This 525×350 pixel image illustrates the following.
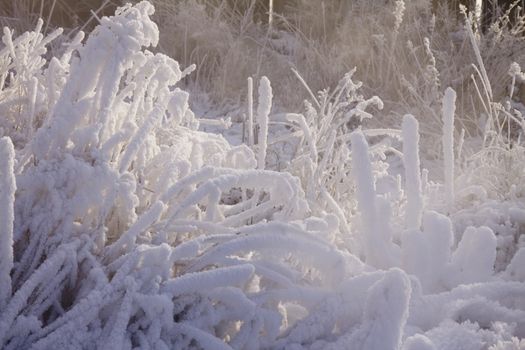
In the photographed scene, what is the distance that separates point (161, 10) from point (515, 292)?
4472 mm

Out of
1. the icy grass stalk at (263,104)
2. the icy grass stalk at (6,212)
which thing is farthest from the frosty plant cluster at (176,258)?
the icy grass stalk at (263,104)


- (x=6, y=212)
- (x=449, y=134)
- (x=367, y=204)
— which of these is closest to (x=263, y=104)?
(x=367, y=204)

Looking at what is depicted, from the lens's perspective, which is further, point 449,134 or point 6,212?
point 449,134

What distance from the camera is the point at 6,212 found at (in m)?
0.86

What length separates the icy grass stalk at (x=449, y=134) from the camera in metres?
1.44

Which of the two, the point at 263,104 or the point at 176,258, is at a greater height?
the point at 263,104

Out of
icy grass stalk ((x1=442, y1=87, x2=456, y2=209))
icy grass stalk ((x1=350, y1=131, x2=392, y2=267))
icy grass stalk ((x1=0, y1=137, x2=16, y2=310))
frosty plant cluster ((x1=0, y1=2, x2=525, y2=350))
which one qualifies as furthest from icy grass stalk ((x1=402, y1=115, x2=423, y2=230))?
icy grass stalk ((x1=0, y1=137, x2=16, y2=310))

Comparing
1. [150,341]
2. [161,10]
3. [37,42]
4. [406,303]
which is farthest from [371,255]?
[161,10]

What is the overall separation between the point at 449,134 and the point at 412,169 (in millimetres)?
307

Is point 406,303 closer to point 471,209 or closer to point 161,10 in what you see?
point 471,209

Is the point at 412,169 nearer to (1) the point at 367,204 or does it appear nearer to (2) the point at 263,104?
(1) the point at 367,204

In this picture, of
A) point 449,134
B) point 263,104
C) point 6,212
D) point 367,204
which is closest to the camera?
point 6,212

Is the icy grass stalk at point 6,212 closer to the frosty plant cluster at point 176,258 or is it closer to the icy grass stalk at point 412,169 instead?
the frosty plant cluster at point 176,258

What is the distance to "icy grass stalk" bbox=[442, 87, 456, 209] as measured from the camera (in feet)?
4.73
